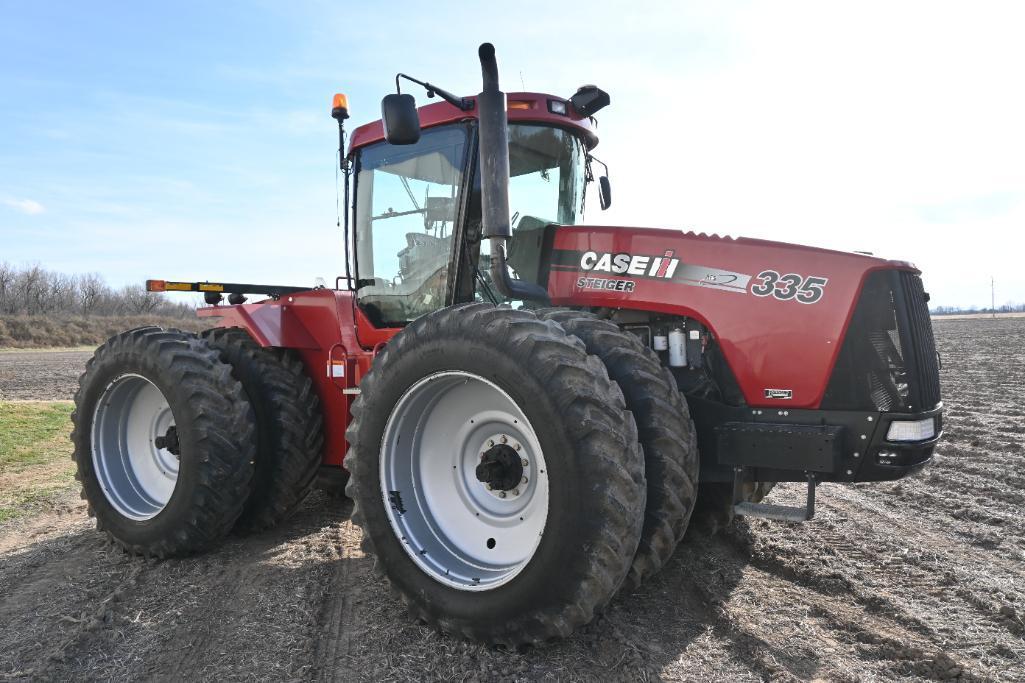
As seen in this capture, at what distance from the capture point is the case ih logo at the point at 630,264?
373cm

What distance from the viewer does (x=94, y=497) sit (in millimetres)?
Result: 4930

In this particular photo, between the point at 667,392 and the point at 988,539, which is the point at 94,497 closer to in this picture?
the point at 667,392

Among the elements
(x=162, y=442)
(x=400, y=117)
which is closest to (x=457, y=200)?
(x=400, y=117)

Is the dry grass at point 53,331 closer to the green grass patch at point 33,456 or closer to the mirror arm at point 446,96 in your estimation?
the green grass patch at point 33,456

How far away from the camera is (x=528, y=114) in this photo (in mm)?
4262

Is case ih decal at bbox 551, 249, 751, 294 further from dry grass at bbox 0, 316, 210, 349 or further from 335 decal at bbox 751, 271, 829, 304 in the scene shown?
dry grass at bbox 0, 316, 210, 349

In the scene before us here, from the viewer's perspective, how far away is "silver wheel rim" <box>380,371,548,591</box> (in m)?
3.42

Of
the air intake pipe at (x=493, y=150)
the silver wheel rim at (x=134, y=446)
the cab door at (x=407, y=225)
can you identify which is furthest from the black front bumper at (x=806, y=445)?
the silver wheel rim at (x=134, y=446)

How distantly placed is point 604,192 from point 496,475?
7.96ft

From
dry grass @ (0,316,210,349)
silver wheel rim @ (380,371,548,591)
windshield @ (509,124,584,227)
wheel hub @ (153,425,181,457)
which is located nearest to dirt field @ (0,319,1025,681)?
silver wheel rim @ (380,371,548,591)

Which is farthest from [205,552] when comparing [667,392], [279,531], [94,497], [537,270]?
[667,392]

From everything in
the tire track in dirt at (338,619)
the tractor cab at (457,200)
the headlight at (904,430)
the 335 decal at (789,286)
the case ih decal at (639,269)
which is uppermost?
the tractor cab at (457,200)

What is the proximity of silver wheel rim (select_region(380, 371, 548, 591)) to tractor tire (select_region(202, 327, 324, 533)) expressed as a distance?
1.46 meters

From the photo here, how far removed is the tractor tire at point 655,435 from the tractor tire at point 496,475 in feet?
0.94
